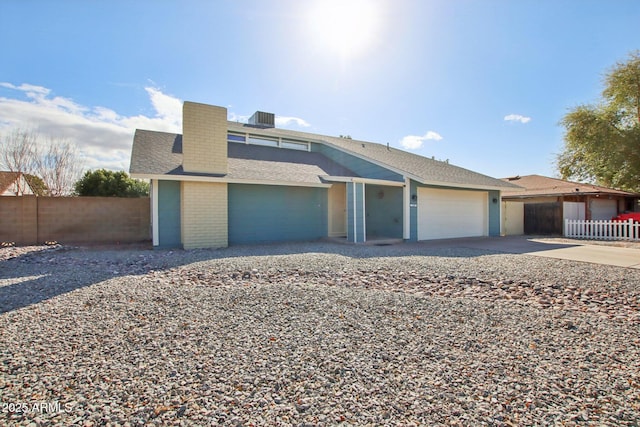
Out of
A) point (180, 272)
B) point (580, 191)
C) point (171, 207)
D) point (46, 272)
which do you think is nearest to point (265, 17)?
point (171, 207)

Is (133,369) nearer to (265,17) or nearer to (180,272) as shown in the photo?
(180,272)

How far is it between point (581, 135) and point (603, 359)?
79.8ft

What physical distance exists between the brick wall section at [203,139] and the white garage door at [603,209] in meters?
20.4

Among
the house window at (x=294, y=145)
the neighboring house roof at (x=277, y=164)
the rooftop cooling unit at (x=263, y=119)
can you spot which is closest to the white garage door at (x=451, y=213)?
the neighboring house roof at (x=277, y=164)

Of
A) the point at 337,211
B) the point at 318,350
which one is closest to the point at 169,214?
the point at 337,211

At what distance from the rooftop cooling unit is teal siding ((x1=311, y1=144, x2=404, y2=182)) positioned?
2.47m

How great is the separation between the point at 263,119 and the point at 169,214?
8187 millimetres

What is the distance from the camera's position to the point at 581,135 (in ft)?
69.1

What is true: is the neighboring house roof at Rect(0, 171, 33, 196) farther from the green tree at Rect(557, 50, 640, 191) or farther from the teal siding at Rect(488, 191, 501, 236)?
the green tree at Rect(557, 50, 640, 191)

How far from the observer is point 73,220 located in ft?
37.4

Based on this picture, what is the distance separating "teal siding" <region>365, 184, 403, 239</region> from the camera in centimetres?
1302

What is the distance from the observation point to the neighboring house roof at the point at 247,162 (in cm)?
1049

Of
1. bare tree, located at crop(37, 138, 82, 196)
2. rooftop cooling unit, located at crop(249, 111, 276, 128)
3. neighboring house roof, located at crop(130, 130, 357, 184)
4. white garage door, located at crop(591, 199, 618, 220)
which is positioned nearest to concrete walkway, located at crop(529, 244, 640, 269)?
neighboring house roof, located at crop(130, 130, 357, 184)

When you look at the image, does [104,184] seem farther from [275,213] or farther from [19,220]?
[275,213]
